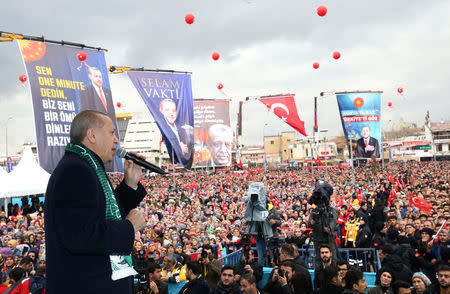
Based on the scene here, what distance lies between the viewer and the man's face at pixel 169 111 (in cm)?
1695

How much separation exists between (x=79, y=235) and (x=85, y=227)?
4cm

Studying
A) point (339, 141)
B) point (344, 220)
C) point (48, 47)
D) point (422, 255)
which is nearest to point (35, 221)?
point (48, 47)

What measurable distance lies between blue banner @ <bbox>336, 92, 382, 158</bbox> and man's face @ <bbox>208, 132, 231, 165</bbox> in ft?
30.7

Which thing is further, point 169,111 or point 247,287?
point 169,111

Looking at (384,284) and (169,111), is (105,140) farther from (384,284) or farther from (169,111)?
(169,111)

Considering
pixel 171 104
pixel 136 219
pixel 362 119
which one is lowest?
pixel 136 219

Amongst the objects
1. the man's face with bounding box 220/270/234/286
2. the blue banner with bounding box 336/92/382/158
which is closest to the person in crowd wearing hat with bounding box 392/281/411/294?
the man's face with bounding box 220/270/234/286

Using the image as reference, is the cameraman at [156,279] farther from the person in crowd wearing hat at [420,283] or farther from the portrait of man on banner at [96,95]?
the portrait of man on banner at [96,95]

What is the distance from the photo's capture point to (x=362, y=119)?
33219 millimetres

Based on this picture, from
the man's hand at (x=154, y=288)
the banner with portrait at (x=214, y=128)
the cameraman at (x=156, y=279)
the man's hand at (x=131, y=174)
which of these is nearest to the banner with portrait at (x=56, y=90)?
the cameraman at (x=156, y=279)

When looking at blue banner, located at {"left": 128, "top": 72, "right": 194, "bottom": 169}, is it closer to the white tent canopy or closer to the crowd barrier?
the white tent canopy

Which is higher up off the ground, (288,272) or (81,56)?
(81,56)

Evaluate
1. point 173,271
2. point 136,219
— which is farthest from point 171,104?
point 136,219

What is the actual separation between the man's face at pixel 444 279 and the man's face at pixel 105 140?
14.6ft
